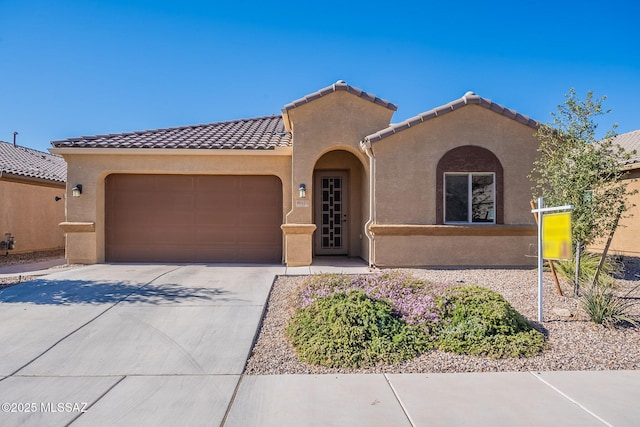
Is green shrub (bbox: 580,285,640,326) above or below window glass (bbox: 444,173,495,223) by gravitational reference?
below

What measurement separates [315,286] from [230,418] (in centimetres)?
362

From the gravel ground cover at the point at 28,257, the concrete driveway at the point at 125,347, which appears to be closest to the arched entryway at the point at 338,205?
the concrete driveway at the point at 125,347

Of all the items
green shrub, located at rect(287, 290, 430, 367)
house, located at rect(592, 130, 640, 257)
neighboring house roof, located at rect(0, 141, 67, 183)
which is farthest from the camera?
neighboring house roof, located at rect(0, 141, 67, 183)

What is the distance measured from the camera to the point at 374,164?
10.6m

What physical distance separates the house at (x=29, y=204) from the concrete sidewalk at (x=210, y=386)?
9940mm

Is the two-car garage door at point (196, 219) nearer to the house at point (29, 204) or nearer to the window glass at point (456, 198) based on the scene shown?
the window glass at point (456, 198)

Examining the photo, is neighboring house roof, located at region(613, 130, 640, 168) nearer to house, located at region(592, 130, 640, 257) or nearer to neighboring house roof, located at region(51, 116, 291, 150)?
house, located at region(592, 130, 640, 257)

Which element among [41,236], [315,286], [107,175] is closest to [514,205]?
[315,286]

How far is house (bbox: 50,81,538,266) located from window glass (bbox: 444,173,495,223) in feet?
0.09

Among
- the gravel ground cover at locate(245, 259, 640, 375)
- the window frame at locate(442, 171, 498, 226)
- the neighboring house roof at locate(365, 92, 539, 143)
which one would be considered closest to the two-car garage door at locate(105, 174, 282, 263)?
the neighboring house roof at locate(365, 92, 539, 143)

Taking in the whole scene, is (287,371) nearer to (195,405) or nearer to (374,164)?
(195,405)

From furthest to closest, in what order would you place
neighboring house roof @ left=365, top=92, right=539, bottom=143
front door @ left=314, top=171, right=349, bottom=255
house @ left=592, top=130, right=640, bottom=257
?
house @ left=592, top=130, right=640, bottom=257 → front door @ left=314, top=171, right=349, bottom=255 → neighboring house roof @ left=365, top=92, right=539, bottom=143

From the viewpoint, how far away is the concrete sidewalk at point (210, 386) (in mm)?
3824

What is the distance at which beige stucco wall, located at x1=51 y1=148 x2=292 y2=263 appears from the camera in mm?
11445
